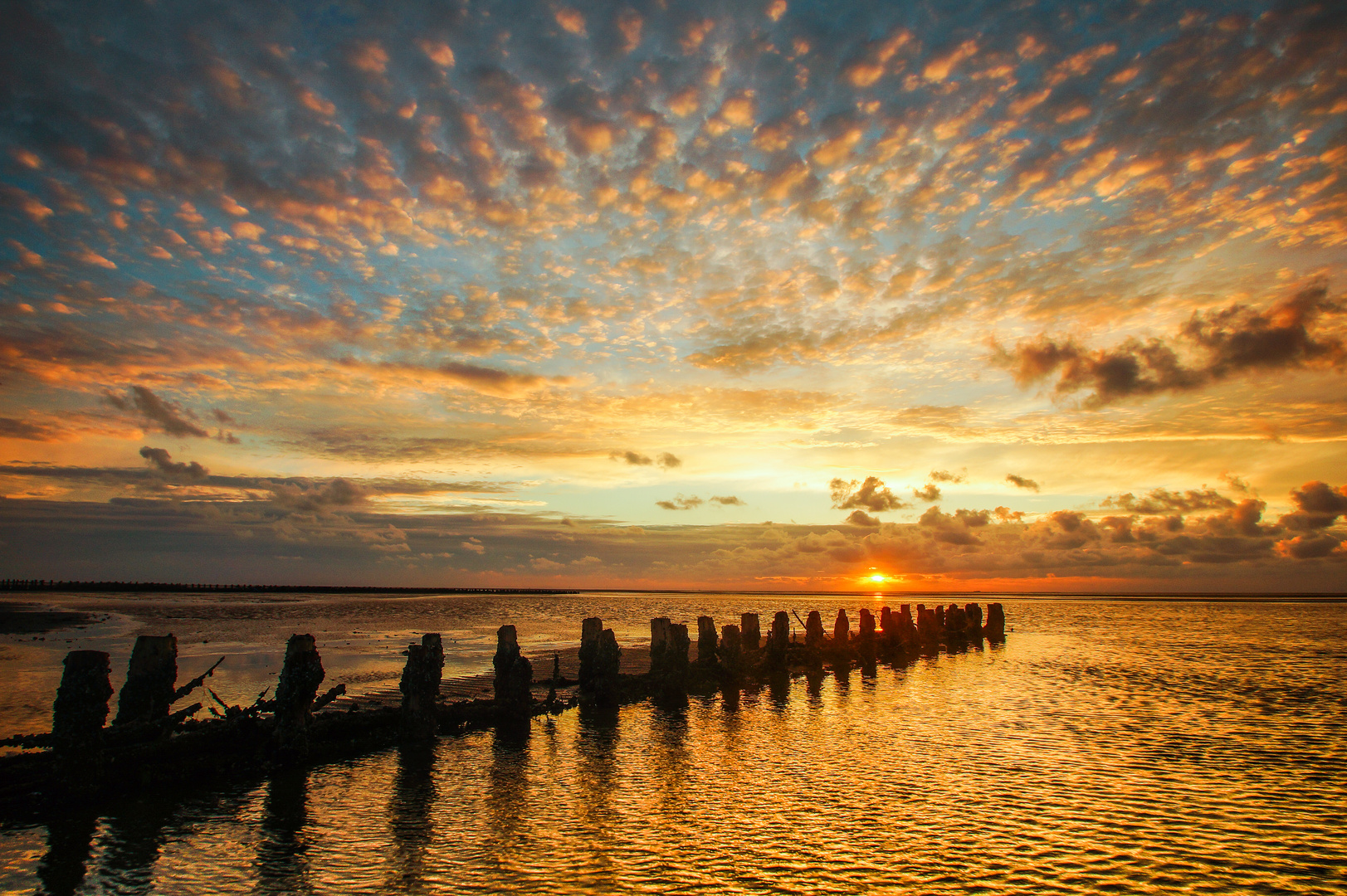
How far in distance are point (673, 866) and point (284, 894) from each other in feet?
15.4

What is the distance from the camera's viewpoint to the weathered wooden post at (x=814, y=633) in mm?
29547

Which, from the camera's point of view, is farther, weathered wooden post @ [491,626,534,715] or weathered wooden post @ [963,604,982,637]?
weathered wooden post @ [963,604,982,637]

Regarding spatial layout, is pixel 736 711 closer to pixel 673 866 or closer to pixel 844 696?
pixel 844 696

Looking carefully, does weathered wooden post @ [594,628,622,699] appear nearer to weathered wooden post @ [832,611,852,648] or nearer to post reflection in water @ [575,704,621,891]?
post reflection in water @ [575,704,621,891]

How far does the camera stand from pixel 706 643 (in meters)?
24.3

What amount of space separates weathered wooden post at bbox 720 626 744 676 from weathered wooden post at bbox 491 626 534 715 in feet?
28.3

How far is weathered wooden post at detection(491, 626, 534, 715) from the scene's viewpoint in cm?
1688

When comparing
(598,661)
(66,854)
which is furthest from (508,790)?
(598,661)

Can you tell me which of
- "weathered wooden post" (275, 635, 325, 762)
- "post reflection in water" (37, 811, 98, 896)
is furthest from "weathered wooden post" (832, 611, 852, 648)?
"post reflection in water" (37, 811, 98, 896)

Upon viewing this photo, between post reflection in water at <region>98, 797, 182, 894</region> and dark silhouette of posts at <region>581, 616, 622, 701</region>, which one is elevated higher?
dark silhouette of posts at <region>581, 616, 622, 701</region>

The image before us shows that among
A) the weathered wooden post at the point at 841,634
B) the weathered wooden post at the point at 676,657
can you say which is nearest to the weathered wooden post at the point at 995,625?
the weathered wooden post at the point at 841,634

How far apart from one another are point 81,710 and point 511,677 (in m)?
8.37

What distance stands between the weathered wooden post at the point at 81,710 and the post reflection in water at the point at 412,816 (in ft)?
15.3

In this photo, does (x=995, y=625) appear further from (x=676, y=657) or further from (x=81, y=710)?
(x=81, y=710)
